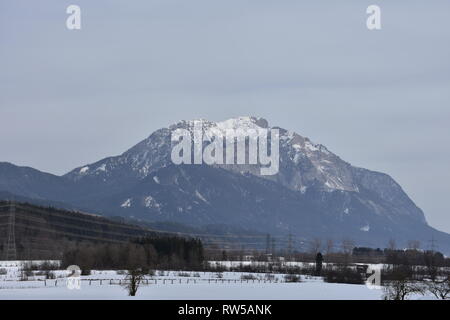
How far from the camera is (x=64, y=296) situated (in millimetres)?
150125

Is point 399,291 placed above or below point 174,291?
above

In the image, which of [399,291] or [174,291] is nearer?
[399,291]

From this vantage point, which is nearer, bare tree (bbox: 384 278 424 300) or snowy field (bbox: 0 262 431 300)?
snowy field (bbox: 0 262 431 300)

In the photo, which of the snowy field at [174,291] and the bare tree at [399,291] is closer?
the snowy field at [174,291]

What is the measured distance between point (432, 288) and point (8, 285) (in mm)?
70146
